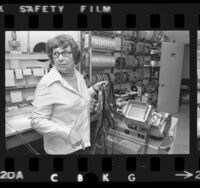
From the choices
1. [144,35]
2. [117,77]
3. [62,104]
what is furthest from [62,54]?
[144,35]

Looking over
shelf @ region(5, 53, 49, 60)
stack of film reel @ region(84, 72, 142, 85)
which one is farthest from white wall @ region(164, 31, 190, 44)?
shelf @ region(5, 53, 49, 60)

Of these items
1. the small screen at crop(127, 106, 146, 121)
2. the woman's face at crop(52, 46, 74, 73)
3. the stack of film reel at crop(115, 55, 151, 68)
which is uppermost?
the stack of film reel at crop(115, 55, 151, 68)

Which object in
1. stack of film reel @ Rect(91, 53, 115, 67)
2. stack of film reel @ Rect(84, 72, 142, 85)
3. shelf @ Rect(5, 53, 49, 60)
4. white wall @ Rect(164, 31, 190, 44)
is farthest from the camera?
white wall @ Rect(164, 31, 190, 44)

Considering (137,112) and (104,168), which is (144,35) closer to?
(137,112)

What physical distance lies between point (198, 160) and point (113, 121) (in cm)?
74

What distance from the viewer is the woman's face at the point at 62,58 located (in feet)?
3.80

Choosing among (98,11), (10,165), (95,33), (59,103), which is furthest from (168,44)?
(10,165)

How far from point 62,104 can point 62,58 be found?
310 millimetres

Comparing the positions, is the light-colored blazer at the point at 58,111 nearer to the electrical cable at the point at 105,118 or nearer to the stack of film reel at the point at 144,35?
the electrical cable at the point at 105,118

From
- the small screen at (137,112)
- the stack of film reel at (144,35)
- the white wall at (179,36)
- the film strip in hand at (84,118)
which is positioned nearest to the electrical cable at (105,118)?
the film strip in hand at (84,118)

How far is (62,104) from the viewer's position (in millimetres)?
1135

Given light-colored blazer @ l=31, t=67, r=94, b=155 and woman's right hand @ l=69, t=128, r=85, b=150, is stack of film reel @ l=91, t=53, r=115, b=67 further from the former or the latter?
woman's right hand @ l=69, t=128, r=85, b=150

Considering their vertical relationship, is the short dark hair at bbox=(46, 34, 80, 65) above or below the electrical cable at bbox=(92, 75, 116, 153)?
above

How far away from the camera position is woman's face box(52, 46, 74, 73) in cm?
116
